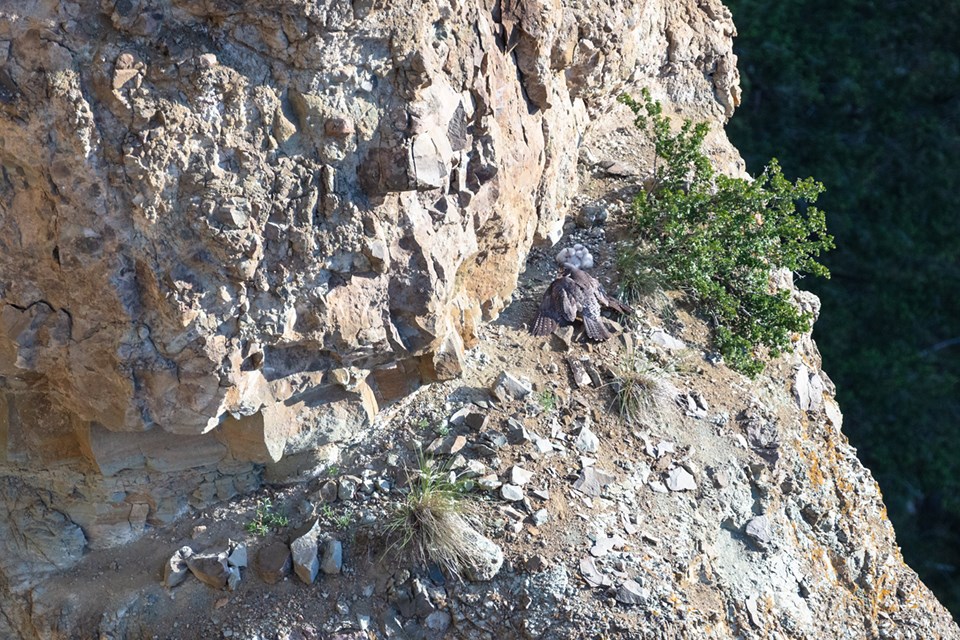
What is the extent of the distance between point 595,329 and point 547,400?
0.43 meters

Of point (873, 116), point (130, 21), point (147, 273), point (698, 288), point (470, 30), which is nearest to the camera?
point (130, 21)

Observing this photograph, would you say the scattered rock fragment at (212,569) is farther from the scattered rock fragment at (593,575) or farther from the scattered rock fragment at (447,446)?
the scattered rock fragment at (593,575)

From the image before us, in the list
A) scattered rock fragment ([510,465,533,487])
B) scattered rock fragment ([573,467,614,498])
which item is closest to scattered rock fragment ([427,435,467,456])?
scattered rock fragment ([510,465,533,487])

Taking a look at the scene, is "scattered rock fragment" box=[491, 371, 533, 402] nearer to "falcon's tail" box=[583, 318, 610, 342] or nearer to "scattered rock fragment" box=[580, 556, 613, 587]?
"falcon's tail" box=[583, 318, 610, 342]

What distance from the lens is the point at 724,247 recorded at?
4.52 m

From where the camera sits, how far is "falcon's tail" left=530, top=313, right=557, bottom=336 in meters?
4.13

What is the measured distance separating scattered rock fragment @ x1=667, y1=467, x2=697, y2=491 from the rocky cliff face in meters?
0.93

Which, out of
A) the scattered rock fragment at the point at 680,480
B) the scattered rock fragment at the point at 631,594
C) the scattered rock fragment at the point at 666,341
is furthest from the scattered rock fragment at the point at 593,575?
the scattered rock fragment at the point at 666,341

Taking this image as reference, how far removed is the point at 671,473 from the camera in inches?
151

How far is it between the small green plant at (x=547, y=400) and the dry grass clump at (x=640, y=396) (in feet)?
0.79

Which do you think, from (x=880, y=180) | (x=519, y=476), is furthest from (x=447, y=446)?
(x=880, y=180)

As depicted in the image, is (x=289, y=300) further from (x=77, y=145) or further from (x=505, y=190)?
(x=505, y=190)

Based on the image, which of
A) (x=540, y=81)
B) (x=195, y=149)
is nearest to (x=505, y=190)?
(x=540, y=81)

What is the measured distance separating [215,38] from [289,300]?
770 mm
